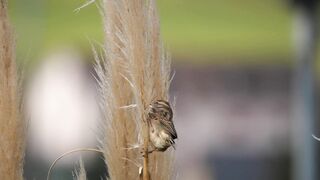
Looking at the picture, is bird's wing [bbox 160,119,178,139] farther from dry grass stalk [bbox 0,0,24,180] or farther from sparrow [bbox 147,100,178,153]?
dry grass stalk [bbox 0,0,24,180]

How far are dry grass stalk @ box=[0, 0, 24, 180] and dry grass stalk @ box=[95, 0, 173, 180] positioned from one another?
0.44 feet

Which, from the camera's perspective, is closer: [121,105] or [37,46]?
[121,105]

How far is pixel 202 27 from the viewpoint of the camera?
→ 5.50 meters

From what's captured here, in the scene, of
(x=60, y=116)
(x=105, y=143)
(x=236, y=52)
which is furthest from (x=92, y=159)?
(x=105, y=143)

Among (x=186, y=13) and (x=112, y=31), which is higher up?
(x=186, y=13)

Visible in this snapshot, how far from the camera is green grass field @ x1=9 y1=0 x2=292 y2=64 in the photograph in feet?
17.2

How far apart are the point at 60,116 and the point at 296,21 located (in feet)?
4.71

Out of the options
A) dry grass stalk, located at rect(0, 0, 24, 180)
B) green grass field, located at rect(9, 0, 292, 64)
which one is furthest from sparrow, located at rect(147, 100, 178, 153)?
green grass field, located at rect(9, 0, 292, 64)

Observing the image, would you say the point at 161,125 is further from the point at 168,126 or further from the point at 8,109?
the point at 8,109

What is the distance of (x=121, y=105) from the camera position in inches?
49.2

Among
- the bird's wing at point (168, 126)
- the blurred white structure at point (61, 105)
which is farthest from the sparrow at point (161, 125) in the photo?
the blurred white structure at point (61, 105)

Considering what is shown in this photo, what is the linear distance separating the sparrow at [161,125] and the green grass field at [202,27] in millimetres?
3909

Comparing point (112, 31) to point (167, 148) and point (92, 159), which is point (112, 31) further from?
point (92, 159)

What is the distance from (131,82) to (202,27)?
4297mm
